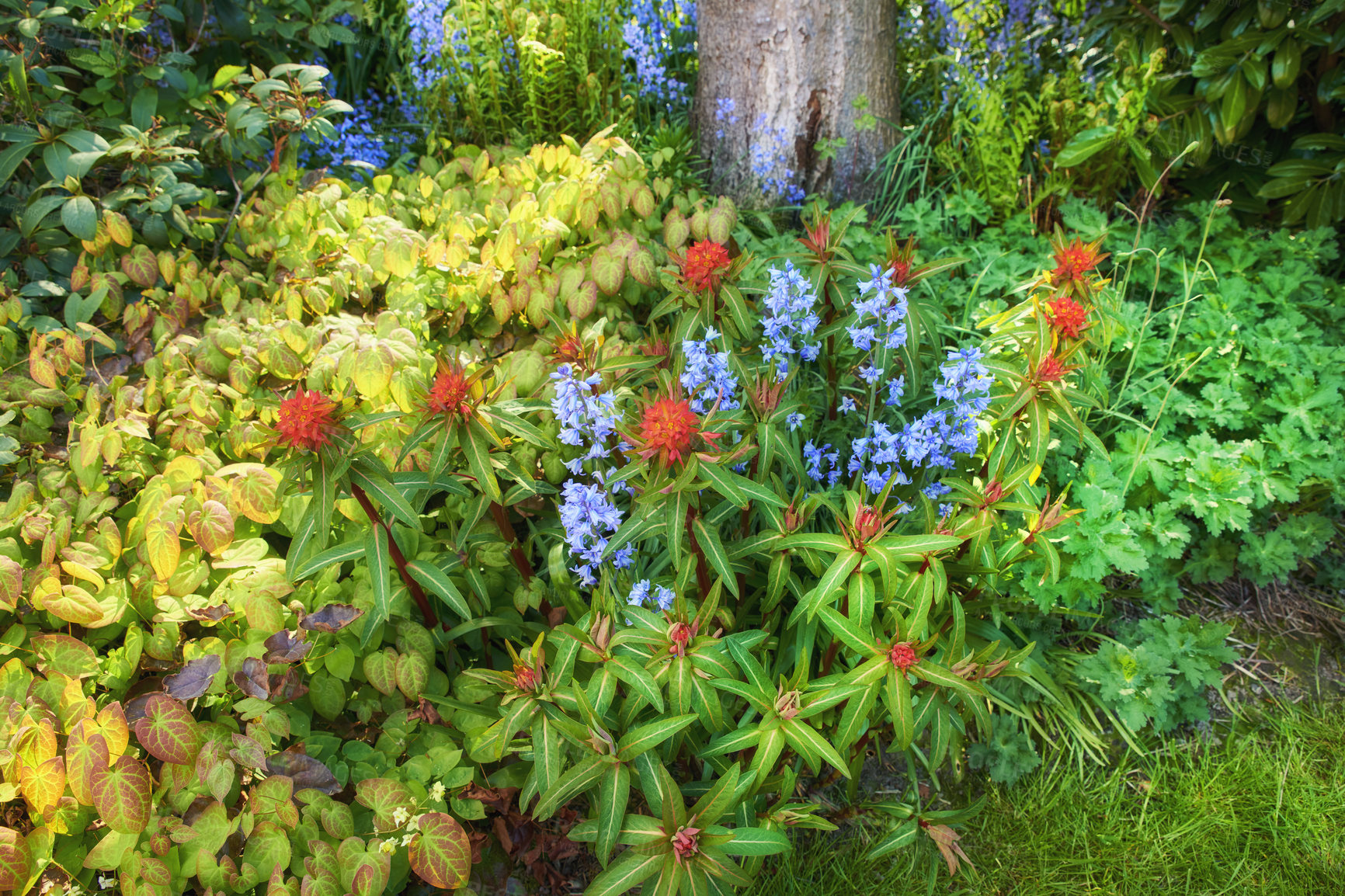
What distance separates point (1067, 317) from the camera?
1719 mm

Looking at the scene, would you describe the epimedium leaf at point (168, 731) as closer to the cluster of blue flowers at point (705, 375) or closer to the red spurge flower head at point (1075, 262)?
the cluster of blue flowers at point (705, 375)

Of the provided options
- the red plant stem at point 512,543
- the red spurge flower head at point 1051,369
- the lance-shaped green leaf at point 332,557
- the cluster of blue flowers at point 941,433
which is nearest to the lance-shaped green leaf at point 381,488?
the lance-shaped green leaf at point 332,557

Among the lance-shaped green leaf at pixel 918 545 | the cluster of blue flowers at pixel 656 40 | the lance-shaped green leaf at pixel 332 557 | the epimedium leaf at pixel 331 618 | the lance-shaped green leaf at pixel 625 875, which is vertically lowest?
the lance-shaped green leaf at pixel 625 875

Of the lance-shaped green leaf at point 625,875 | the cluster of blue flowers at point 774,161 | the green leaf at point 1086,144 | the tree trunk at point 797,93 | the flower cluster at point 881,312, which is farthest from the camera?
the cluster of blue flowers at point 774,161

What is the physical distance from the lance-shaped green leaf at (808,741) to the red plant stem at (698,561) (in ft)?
0.99

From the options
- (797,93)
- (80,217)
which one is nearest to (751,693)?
(80,217)

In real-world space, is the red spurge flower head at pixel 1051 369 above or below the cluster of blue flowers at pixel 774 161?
below

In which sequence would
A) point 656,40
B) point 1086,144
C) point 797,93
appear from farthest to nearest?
→ point 656,40
point 797,93
point 1086,144

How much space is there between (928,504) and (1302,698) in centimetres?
166

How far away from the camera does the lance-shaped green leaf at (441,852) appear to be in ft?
4.85

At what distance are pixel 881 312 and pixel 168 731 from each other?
1761mm

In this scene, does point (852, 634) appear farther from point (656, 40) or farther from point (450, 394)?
point (656, 40)

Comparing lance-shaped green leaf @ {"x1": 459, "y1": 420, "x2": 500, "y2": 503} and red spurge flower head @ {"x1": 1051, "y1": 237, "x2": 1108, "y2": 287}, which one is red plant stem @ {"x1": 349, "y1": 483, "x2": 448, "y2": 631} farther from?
red spurge flower head @ {"x1": 1051, "y1": 237, "x2": 1108, "y2": 287}

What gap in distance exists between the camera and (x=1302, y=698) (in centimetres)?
234
